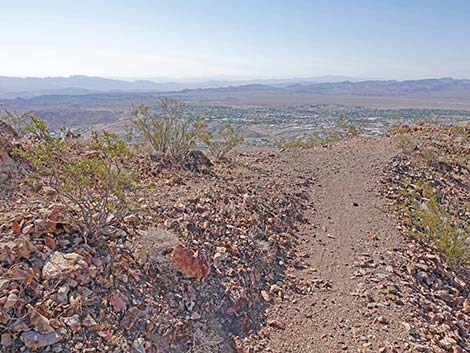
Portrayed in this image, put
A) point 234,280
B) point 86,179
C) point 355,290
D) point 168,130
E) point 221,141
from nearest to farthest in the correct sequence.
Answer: point 86,179
point 234,280
point 355,290
point 168,130
point 221,141

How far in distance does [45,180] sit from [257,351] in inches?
145

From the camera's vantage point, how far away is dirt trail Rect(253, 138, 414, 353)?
4441mm

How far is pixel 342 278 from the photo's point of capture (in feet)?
18.2

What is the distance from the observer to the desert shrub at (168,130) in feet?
29.1

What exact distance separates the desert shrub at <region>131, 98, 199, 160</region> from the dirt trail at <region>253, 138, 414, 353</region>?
8.27ft

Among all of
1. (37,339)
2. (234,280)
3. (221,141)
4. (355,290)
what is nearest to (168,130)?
(221,141)

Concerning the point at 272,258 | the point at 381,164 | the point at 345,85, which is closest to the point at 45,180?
the point at 272,258

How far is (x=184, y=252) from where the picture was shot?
470 centimetres

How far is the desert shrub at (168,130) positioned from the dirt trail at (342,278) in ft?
8.27

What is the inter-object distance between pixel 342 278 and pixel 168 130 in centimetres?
513

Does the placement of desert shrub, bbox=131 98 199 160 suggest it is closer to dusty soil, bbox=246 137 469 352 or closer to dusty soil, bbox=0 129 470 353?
dusty soil, bbox=0 129 470 353

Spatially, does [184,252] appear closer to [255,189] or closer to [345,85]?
[255,189]

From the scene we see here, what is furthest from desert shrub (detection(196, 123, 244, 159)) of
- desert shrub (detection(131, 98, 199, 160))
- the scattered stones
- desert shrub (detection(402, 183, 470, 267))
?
the scattered stones

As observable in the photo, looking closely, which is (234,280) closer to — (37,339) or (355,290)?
(355,290)
